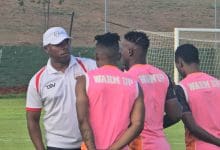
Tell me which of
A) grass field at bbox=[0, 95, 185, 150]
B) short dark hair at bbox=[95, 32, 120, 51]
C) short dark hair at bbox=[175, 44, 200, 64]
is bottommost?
grass field at bbox=[0, 95, 185, 150]

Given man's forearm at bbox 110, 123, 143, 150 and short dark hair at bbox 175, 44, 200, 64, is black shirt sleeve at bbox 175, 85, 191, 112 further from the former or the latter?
man's forearm at bbox 110, 123, 143, 150

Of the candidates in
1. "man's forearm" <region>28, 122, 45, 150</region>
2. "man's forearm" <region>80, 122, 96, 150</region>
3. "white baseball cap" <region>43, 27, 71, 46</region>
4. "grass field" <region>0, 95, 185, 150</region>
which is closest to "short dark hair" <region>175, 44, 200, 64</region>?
"white baseball cap" <region>43, 27, 71, 46</region>

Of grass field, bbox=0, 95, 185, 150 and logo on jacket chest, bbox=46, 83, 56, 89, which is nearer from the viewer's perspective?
logo on jacket chest, bbox=46, 83, 56, 89

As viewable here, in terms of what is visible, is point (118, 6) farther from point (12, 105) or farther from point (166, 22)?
point (12, 105)

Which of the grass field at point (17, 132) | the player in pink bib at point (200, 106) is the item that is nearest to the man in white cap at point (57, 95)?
the player in pink bib at point (200, 106)

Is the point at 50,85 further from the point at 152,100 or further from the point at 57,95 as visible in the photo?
the point at 152,100

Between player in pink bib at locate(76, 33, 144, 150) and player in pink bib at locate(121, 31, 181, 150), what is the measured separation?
0.55 m

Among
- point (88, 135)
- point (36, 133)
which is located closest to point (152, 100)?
point (88, 135)

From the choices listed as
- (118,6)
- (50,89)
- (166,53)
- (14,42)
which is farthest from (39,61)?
(50,89)

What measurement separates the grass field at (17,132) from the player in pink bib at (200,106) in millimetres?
7914

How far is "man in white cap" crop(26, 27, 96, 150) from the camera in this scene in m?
7.30

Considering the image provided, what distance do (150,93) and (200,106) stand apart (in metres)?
0.49

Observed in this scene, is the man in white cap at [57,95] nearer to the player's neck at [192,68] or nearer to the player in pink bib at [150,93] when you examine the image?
the player in pink bib at [150,93]

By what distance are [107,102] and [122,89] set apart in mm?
168
